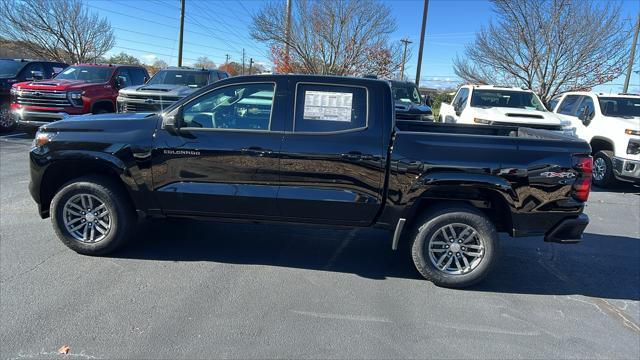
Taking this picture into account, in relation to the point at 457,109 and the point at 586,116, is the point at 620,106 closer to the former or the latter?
the point at 586,116

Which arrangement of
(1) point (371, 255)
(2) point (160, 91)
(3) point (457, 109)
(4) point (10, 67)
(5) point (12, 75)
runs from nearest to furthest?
1. (1) point (371, 255)
2. (2) point (160, 91)
3. (3) point (457, 109)
4. (5) point (12, 75)
5. (4) point (10, 67)

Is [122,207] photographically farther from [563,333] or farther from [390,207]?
[563,333]

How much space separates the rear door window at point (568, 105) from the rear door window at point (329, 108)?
859cm

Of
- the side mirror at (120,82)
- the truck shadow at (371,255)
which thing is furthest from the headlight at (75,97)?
the truck shadow at (371,255)

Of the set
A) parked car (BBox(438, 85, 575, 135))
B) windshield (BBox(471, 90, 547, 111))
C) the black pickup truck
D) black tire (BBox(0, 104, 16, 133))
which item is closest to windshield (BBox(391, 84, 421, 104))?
parked car (BBox(438, 85, 575, 135))

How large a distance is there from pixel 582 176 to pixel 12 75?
14.0 metres

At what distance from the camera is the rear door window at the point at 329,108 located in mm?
4273

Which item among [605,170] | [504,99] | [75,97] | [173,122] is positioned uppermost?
[504,99]

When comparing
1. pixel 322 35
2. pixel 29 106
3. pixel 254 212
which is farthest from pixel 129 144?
pixel 322 35

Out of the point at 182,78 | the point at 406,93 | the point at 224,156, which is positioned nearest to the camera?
the point at 224,156

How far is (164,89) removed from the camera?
10812 millimetres

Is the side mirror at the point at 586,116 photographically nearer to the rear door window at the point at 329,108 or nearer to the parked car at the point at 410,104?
the parked car at the point at 410,104

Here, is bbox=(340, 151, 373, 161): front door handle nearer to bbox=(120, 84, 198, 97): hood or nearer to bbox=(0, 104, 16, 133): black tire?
bbox=(120, 84, 198, 97): hood

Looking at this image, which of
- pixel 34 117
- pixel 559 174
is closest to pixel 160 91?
pixel 34 117
